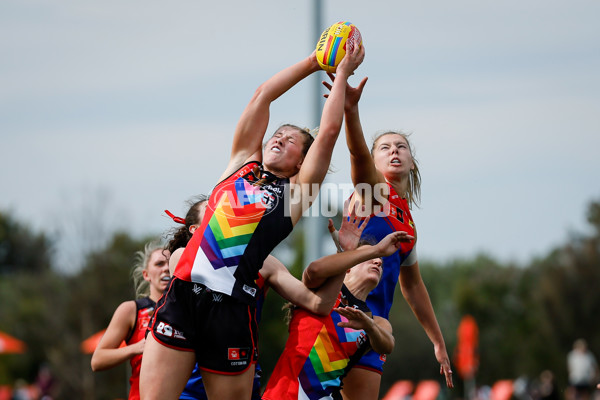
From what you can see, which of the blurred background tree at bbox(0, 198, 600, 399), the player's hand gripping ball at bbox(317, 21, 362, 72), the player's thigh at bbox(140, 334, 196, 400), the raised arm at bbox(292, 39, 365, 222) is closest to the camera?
the player's thigh at bbox(140, 334, 196, 400)

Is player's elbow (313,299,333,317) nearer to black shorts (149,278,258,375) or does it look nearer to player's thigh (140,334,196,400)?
black shorts (149,278,258,375)

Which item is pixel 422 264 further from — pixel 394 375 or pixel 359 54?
pixel 359 54

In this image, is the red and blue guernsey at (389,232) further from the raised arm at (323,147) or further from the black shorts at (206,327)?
the black shorts at (206,327)

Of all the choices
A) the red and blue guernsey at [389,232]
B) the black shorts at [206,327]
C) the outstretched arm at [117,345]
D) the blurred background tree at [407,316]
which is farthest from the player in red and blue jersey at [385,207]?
the blurred background tree at [407,316]

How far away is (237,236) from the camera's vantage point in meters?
4.30

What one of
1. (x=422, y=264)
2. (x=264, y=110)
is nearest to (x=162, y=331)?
(x=264, y=110)

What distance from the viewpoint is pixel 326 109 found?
4.44 metres

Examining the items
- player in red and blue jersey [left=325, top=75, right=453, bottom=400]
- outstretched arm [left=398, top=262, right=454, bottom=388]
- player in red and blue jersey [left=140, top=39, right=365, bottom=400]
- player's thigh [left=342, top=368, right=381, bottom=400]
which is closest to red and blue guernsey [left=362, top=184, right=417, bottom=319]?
player in red and blue jersey [left=325, top=75, right=453, bottom=400]

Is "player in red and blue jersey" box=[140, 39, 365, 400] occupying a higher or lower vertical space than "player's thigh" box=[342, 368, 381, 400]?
higher

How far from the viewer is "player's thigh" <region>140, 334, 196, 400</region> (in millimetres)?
4059

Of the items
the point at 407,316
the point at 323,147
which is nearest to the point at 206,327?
the point at 323,147

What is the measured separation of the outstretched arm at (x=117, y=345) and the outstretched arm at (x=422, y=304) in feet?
6.83

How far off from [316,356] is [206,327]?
0.92 metres

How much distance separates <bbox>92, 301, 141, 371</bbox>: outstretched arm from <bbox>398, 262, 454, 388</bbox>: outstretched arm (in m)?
2.08
